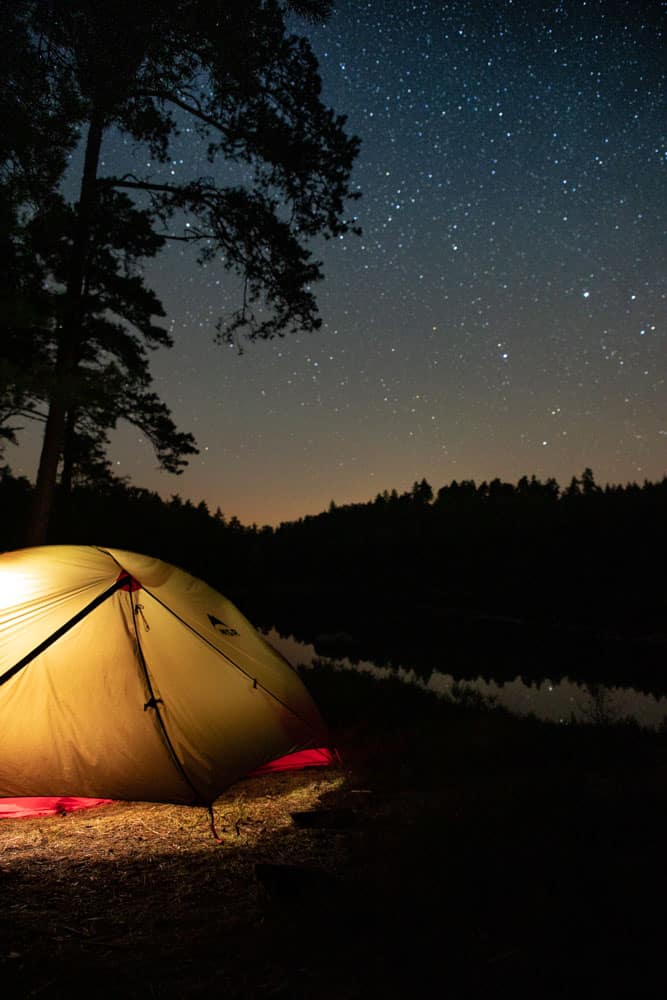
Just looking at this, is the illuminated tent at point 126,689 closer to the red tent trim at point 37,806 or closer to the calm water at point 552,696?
the red tent trim at point 37,806

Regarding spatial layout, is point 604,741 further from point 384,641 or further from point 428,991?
point 384,641

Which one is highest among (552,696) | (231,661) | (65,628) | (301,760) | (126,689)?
(65,628)

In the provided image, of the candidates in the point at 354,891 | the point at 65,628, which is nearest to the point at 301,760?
the point at 65,628

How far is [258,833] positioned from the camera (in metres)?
4.40

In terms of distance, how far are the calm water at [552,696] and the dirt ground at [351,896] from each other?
838 cm

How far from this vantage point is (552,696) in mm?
15477

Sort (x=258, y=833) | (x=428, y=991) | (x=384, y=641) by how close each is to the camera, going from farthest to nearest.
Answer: (x=384, y=641)
(x=258, y=833)
(x=428, y=991)

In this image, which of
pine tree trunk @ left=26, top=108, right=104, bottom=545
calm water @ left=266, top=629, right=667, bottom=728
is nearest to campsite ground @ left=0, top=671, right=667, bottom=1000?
pine tree trunk @ left=26, top=108, right=104, bottom=545

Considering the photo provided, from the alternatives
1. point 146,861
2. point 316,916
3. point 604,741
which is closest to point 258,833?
point 146,861

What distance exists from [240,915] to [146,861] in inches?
43.2

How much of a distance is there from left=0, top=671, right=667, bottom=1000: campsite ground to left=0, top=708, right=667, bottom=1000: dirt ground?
1cm

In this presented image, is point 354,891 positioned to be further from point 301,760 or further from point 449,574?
point 449,574

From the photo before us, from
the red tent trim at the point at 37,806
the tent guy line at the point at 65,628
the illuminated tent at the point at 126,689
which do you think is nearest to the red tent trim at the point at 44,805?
the red tent trim at the point at 37,806

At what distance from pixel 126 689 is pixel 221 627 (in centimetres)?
114
